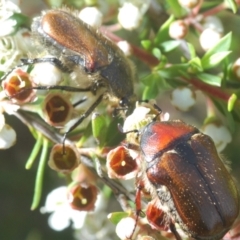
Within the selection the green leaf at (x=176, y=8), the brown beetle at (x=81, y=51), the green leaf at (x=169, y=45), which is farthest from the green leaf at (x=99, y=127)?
the green leaf at (x=176, y=8)

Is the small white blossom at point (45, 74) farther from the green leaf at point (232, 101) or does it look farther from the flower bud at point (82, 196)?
the green leaf at point (232, 101)

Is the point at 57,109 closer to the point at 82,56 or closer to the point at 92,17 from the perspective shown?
the point at 82,56

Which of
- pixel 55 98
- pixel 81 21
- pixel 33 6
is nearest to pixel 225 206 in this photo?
pixel 55 98

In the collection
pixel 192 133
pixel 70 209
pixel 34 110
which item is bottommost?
pixel 70 209

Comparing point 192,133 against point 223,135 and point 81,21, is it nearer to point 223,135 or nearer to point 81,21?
point 223,135

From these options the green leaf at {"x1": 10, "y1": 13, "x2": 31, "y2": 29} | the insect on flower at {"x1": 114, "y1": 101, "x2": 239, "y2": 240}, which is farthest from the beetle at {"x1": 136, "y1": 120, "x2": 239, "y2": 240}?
the green leaf at {"x1": 10, "y1": 13, "x2": 31, "y2": 29}
